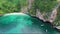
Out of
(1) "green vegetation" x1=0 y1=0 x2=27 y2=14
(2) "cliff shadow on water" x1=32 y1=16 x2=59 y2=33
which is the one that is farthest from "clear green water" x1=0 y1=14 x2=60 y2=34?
(1) "green vegetation" x1=0 y1=0 x2=27 y2=14

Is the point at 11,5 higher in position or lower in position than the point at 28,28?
higher

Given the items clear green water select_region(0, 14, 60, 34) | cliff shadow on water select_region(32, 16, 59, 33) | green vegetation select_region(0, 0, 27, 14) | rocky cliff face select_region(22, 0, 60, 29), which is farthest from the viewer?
green vegetation select_region(0, 0, 27, 14)

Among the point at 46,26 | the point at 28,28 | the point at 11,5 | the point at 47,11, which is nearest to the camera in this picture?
the point at 28,28

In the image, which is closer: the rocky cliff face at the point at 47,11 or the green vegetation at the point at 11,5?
the rocky cliff face at the point at 47,11

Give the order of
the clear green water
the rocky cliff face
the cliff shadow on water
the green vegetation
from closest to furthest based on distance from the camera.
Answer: the clear green water → the cliff shadow on water → the rocky cliff face → the green vegetation

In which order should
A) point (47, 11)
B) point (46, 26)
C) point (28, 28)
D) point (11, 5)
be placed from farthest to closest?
point (11, 5) < point (47, 11) < point (46, 26) < point (28, 28)

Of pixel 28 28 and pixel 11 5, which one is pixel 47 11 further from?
pixel 11 5

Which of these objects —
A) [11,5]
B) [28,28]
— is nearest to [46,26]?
[28,28]

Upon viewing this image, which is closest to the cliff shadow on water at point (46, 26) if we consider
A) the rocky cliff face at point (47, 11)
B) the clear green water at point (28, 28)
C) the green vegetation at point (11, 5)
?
the clear green water at point (28, 28)

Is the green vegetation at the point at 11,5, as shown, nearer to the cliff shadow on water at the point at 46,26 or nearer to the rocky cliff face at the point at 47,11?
the rocky cliff face at the point at 47,11

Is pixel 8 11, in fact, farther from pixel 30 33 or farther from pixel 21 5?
pixel 30 33

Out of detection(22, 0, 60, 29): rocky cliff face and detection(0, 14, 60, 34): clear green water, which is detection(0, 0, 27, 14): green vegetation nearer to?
detection(22, 0, 60, 29): rocky cliff face

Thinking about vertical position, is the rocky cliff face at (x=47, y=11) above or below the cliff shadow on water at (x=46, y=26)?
above
